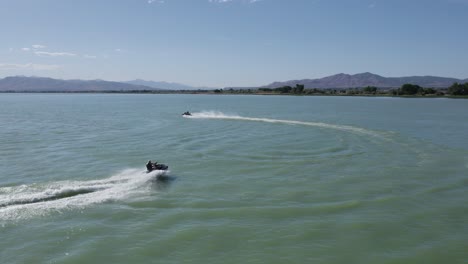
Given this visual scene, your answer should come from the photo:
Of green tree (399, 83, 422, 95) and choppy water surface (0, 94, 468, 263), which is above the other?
green tree (399, 83, 422, 95)

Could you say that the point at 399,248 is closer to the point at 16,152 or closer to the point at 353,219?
the point at 353,219

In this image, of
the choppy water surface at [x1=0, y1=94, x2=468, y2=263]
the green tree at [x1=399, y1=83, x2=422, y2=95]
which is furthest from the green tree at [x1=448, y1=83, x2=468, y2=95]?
the choppy water surface at [x1=0, y1=94, x2=468, y2=263]

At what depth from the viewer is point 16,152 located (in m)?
32.2

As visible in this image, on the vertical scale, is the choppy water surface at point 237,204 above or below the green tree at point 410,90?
below

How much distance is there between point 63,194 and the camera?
65.1 ft

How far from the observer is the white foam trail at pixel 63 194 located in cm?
1770

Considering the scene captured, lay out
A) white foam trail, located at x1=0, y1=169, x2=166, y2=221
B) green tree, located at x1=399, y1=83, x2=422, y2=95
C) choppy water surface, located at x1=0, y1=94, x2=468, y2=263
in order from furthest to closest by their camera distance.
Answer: green tree, located at x1=399, y1=83, x2=422, y2=95
white foam trail, located at x1=0, y1=169, x2=166, y2=221
choppy water surface, located at x1=0, y1=94, x2=468, y2=263

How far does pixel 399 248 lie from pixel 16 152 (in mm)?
30662

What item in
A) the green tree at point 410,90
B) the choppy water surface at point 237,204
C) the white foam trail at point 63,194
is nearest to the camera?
the choppy water surface at point 237,204

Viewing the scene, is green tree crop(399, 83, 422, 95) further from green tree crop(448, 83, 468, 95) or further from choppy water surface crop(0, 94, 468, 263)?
choppy water surface crop(0, 94, 468, 263)

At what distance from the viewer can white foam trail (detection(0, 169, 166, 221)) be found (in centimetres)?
1770

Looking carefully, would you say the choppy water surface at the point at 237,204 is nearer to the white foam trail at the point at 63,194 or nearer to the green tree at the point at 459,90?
the white foam trail at the point at 63,194

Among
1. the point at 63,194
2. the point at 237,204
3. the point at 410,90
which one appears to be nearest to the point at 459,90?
the point at 410,90

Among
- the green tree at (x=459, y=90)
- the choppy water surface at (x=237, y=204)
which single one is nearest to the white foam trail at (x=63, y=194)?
the choppy water surface at (x=237, y=204)
